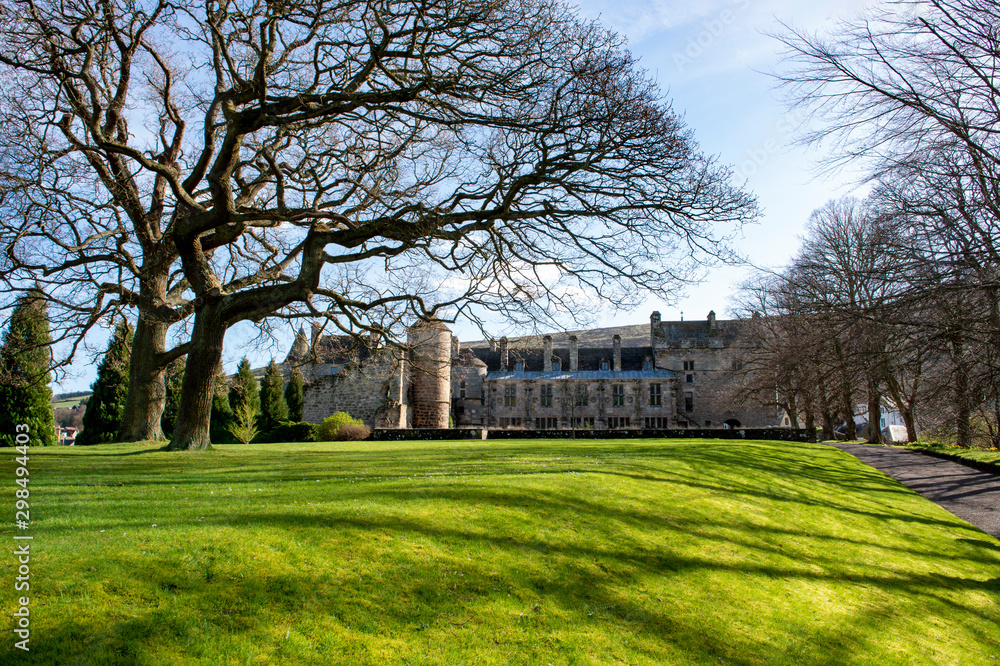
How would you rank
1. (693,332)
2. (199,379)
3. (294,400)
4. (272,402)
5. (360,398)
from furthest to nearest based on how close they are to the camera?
(693,332) → (294,400) → (272,402) → (360,398) → (199,379)

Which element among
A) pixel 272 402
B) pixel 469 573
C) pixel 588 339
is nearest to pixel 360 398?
pixel 272 402

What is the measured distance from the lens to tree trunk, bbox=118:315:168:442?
14.9 metres

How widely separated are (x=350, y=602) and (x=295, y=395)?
137ft

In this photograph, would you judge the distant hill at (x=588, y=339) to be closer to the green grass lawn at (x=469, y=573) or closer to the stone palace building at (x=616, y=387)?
the stone palace building at (x=616, y=387)

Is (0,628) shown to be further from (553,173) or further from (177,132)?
(177,132)

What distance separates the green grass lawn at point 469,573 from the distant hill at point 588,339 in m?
5.34

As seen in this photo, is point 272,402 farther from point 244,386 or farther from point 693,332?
point 693,332

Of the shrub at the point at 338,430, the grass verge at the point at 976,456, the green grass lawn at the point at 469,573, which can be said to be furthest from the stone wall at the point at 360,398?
the green grass lawn at the point at 469,573

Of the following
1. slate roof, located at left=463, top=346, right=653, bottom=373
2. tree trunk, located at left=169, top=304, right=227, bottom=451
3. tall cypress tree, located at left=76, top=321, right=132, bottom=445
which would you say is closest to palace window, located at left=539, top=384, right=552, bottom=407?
slate roof, located at left=463, top=346, right=653, bottom=373

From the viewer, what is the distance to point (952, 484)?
611 inches

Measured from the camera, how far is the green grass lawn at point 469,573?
162 inches

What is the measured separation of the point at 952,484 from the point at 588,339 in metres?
67.4

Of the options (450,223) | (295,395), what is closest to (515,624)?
(450,223)

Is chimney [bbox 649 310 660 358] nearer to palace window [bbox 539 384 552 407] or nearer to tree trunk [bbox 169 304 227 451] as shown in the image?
palace window [bbox 539 384 552 407]
